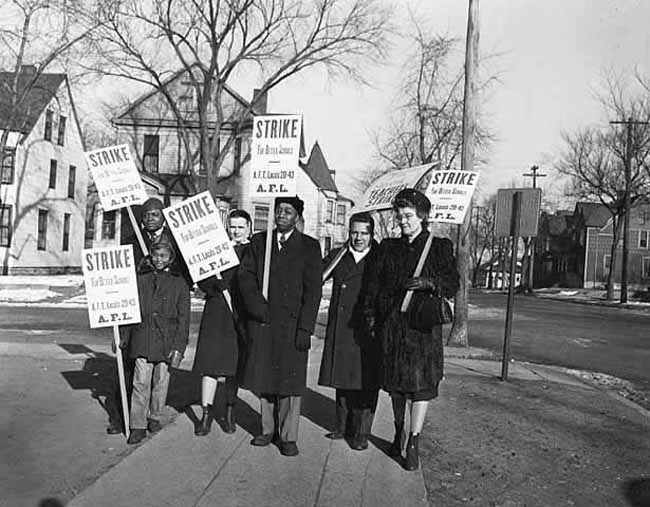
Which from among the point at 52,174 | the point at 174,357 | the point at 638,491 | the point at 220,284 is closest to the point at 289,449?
the point at 174,357

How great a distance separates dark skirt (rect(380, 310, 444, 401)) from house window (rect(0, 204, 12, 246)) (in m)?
37.9

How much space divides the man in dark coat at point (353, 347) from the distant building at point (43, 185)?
3150 cm

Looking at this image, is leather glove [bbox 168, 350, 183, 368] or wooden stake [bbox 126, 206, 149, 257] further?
wooden stake [bbox 126, 206, 149, 257]

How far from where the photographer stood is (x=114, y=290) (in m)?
6.62

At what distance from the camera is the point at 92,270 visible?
670cm

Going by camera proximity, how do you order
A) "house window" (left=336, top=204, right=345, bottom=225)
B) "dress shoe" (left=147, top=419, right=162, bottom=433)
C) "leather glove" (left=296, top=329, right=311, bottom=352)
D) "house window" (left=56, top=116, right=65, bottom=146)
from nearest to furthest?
"leather glove" (left=296, top=329, right=311, bottom=352), "dress shoe" (left=147, top=419, right=162, bottom=433), "house window" (left=56, top=116, right=65, bottom=146), "house window" (left=336, top=204, right=345, bottom=225)

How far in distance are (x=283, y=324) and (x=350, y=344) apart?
64 centimetres

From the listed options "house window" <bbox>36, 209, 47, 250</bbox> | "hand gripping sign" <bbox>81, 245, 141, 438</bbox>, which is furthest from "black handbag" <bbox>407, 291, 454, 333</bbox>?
"house window" <bbox>36, 209, 47, 250</bbox>

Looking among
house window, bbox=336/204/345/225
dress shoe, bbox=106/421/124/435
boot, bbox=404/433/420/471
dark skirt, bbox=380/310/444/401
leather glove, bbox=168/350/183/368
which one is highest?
house window, bbox=336/204/345/225

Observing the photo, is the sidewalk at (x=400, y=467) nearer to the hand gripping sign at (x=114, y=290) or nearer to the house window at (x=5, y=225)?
the hand gripping sign at (x=114, y=290)

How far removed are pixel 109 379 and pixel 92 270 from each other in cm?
333

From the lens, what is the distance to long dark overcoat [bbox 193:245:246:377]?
22.3 ft

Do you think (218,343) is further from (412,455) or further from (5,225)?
(5,225)

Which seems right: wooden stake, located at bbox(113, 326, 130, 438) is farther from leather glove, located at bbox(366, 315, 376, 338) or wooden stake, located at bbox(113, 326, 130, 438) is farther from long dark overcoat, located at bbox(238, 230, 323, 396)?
leather glove, located at bbox(366, 315, 376, 338)
